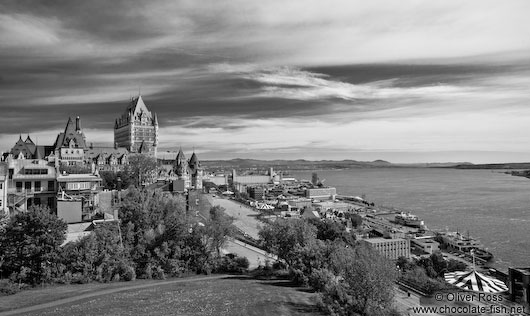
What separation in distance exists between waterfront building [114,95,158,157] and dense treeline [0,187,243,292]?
229ft

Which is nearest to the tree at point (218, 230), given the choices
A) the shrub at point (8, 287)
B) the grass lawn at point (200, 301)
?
the grass lawn at point (200, 301)

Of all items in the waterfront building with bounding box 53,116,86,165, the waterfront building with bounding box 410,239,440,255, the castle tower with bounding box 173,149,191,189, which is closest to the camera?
the waterfront building with bounding box 410,239,440,255

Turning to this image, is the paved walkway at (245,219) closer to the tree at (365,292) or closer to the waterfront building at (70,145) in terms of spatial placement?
the waterfront building at (70,145)

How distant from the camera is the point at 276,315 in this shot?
801 inches

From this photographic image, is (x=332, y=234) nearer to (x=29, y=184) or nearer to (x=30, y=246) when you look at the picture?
(x=29, y=184)

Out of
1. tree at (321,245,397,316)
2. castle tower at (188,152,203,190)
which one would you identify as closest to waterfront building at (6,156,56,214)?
tree at (321,245,397,316)

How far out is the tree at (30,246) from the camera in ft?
81.5

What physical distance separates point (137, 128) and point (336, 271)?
88.1 m

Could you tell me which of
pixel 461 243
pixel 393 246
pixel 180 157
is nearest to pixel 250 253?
pixel 393 246

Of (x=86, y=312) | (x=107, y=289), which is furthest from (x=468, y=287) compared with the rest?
(x=107, y=289)

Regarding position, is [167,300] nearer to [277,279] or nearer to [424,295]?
[277,279]

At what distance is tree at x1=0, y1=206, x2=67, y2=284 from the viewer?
81.5 feet

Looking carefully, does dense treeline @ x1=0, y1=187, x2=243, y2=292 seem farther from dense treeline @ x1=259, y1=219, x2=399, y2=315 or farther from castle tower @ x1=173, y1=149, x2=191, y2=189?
castle tower @ x1=173, y1=149, x2=191, y2=189

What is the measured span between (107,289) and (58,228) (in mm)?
5577
